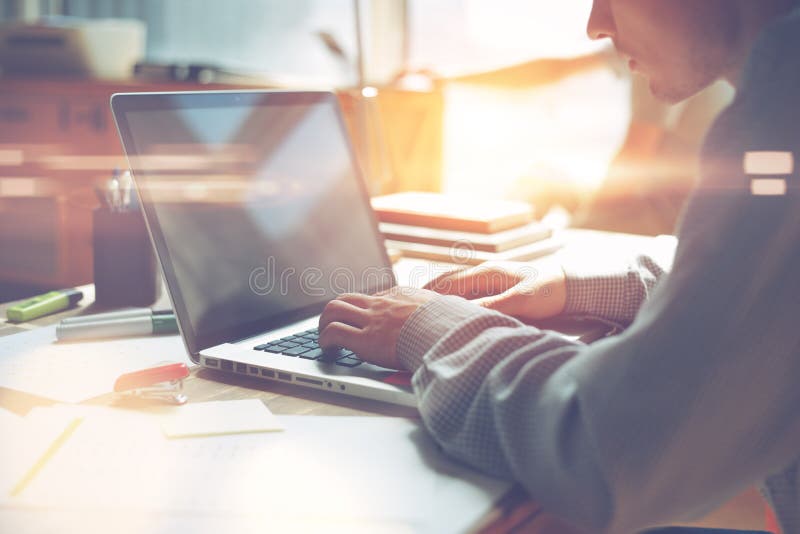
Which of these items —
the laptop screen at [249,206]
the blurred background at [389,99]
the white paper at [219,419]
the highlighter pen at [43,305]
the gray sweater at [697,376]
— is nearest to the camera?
the gray sweater at [697,376]

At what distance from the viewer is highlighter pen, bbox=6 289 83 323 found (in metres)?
1.00

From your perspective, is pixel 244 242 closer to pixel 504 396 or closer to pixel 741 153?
pixel 504 396

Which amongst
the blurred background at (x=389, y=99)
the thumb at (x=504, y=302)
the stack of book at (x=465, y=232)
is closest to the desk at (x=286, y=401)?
the thumb at (x=504, y=302)

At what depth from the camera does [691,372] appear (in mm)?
553

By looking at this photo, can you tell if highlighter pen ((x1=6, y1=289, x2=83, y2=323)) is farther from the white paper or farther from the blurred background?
the blurred background

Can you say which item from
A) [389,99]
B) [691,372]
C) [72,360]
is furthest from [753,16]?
[389,99]

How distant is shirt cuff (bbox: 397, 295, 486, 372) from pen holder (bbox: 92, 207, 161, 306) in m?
0.47

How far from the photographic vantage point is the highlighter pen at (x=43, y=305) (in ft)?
3.27

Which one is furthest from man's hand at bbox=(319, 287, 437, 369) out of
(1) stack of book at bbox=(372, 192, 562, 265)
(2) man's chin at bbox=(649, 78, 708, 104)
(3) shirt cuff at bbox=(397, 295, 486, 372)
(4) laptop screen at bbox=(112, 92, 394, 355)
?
(1) stack of book at bbox=(372, 192, 562, 265)

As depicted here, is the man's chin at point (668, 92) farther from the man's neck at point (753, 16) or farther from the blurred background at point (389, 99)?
the blurred background at point (389, 99)

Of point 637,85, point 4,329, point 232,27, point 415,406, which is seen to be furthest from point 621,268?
point 232,27

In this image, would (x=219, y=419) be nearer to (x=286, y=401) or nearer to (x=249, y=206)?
(x=286, y=401)

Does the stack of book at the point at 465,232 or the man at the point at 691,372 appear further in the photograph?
the stack of book at the point at 465,232

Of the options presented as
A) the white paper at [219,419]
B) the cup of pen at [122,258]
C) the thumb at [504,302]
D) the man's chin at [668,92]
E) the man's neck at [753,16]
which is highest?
the man's neck at [753,16]
